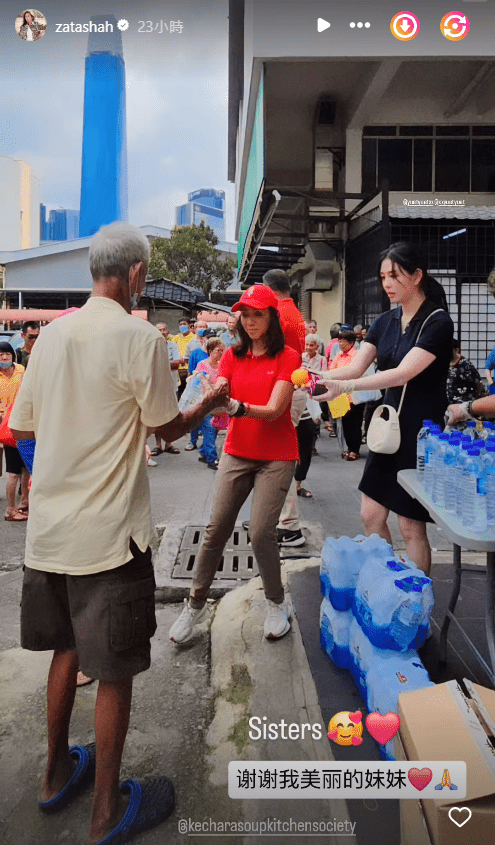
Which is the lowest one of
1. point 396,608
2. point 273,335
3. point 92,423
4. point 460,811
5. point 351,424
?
point 460,811

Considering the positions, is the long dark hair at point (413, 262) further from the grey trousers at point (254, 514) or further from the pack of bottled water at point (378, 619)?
the pack of bottled water at point (378, 619)

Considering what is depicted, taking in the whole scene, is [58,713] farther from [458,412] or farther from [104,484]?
[458,412]

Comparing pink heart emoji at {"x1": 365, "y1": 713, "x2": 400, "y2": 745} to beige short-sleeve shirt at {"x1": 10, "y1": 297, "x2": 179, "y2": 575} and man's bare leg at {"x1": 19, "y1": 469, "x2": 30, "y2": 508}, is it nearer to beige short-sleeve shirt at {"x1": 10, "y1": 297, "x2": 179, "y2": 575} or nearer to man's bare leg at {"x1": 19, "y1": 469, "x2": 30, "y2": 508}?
beige short-sleeve shirt at {"x1": 10, "y1": 297, "x2": 179, "y2": 575}

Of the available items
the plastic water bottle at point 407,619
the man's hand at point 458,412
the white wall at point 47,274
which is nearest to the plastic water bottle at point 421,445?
the man's hand at point 458,412

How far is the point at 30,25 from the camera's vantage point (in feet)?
4.96

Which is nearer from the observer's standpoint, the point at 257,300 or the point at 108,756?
the point at 108,756

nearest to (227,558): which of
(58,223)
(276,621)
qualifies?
(276,621)

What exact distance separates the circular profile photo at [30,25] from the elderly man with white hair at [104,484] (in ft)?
1.59

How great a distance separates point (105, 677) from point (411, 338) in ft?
5.43

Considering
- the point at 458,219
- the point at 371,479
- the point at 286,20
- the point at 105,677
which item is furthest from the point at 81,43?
the point at 458,219

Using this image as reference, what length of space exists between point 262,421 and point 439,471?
78 cm

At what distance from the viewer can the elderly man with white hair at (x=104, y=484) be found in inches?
61.0

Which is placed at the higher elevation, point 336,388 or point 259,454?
point 336,388

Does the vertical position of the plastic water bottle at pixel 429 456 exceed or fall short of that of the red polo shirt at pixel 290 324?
it falls short
